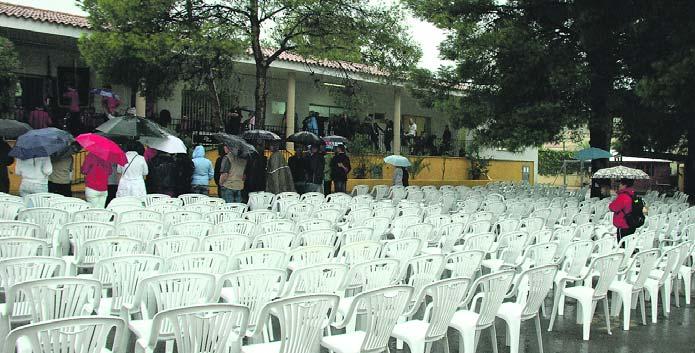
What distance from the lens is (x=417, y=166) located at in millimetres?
27062

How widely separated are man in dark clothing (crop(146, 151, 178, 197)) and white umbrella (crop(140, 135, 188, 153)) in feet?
2.81

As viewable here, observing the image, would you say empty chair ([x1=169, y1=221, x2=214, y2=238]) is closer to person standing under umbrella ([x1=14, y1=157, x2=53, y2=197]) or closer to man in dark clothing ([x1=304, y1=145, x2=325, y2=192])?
person standing under umbrella ([x1=14, y1=157, x2=53, y2=197])

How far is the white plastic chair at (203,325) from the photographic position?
143 inches

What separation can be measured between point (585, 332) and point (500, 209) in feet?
19.7

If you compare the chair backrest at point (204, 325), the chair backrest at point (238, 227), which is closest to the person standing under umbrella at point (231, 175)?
the chair backrest at point (238, 227)

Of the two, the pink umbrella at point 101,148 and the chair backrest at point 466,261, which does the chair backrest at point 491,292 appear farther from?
the pink umbrella at point 101,148

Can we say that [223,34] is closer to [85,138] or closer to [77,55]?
[85,138]

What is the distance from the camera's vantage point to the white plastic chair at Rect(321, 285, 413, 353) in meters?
4.32

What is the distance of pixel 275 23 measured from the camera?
55.6 feet

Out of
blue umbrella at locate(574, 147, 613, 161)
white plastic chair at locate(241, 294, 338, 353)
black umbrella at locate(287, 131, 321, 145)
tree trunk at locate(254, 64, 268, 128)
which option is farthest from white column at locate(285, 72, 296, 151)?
white plastic chair at locate(241, 294, 338, 353)

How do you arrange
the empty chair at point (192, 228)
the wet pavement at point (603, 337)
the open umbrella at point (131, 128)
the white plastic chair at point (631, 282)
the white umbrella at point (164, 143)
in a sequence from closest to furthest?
1. the wet pavement at point (603, 337)
2. the white plastic chair at point (631, 282)
3. the empty chair at point (192, 228)
4. the open umbrella at point (131, 128)
5. the white umbrella at point (164, 143)

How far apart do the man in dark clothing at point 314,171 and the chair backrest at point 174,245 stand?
31.0 ft

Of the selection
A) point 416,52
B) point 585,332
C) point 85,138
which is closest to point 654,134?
point 416,52

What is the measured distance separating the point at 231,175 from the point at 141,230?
606cm
